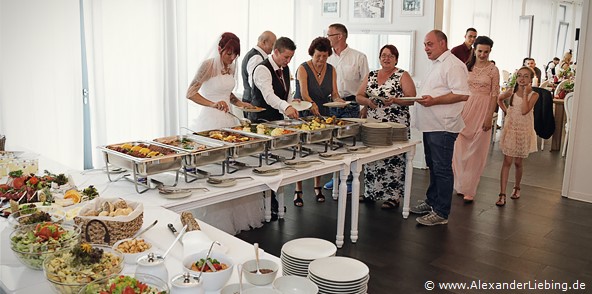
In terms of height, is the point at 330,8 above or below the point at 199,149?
above

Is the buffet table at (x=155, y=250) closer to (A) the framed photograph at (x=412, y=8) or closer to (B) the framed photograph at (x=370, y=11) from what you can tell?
(A) the framed photograph at (x=412, y=8)

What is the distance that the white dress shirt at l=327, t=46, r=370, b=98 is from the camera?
190 inches

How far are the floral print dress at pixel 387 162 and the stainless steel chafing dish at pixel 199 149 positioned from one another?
165 cm

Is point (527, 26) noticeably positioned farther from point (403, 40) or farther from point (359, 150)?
point (359, 150)

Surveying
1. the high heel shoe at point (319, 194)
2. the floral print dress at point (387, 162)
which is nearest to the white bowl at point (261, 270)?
the floral print dress at point (387, 162)

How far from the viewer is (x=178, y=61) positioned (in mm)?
5629

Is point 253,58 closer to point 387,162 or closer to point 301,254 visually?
point 387,162

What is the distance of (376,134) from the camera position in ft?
12.4

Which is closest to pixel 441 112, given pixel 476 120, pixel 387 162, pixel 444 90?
pixel 444 90

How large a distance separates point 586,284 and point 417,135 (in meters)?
3.06

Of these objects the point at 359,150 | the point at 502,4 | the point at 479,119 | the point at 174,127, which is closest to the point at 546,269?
the point at 359,150

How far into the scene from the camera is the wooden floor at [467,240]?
10.8 ft

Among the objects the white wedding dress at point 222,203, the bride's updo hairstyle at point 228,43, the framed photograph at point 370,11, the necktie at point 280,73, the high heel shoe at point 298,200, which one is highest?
the framed photograph at point 370,11

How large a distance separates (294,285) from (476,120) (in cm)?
375
